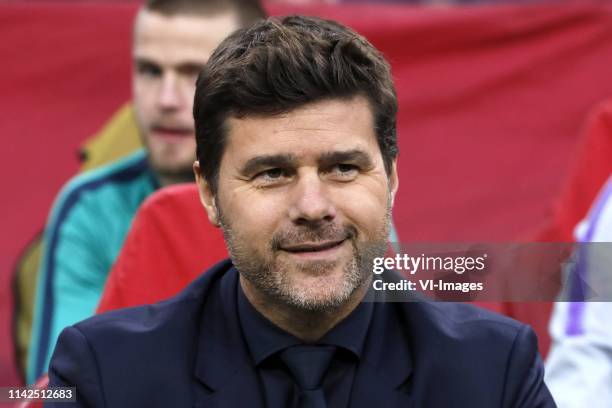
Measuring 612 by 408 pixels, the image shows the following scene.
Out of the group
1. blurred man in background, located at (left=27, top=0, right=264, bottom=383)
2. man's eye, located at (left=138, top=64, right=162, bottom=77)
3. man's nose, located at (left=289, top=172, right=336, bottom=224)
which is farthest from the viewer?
man's eye, located at (left=138, top=64, right=162, bottom=77)

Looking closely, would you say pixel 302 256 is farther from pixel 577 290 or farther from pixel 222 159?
pixel 577 290

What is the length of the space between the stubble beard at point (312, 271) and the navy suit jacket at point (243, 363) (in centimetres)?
13

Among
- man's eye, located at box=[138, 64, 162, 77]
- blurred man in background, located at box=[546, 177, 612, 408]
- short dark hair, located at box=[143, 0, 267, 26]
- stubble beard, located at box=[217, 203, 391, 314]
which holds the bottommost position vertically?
blurred man in background, located at box=[546, 177, 612, 408]

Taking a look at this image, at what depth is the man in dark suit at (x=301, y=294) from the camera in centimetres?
167

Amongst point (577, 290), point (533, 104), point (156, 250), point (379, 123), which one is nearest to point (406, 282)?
point (379, 123)

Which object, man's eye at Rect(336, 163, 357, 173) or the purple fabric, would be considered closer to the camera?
man's eye at Rect(336, 163, 357, 173)

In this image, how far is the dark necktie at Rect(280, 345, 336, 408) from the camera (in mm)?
1671

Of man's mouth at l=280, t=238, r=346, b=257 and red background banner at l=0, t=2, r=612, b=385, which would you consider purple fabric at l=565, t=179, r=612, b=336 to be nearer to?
man's mouth at l=280, t=238, r=346, b=257

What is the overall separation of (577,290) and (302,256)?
2.09 feet

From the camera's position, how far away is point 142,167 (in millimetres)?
3406

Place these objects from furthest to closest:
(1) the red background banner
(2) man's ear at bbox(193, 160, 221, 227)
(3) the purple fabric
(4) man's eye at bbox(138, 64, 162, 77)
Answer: (1) the red background banner < (4) man's eye at bbox(138, 64, 162, 77) < (3) the purple fabric < (2) man's ear at bbox(193, 160, 221, 227)

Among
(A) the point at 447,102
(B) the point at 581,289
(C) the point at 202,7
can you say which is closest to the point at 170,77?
(C) the point at 202,7

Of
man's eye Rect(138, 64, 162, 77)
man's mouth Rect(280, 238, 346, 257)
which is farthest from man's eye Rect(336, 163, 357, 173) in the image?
man's eye Rect(138, 64, 162, 77)

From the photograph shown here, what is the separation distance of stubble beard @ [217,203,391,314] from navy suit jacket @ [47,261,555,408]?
125 mm
